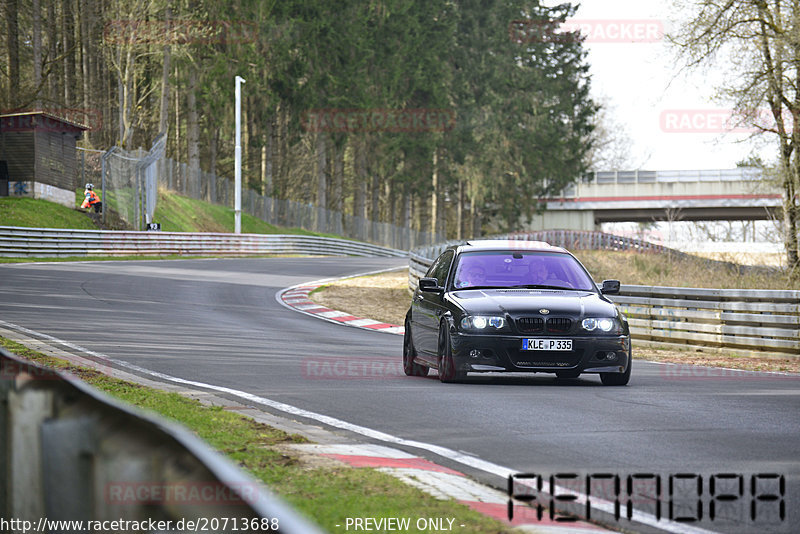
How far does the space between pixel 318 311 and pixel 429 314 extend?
1283 centimetres

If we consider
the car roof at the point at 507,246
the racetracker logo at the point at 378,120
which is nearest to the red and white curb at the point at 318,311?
the car roof at the point at 507,246

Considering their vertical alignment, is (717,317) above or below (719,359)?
above

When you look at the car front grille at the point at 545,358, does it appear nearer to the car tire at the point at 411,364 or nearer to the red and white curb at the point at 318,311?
the car tire at the point at 411,364

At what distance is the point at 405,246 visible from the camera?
270 feet

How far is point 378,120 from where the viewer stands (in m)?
71.1

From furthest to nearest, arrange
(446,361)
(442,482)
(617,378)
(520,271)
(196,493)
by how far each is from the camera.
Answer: (520,271), (617,378), (446,361), (442,482), (196,493)

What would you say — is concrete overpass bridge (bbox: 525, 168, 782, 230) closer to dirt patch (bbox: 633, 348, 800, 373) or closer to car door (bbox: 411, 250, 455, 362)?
dirt patch (bbox: 633, 348, 800, 373)

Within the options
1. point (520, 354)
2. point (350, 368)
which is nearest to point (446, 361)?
point (520, 354)

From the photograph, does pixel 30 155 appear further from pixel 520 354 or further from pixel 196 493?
pixel 196 493

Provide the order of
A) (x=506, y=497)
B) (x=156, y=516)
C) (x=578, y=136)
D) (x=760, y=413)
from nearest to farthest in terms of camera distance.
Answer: (x=156, y=516), (x=506, y=497), (x=760, y=413), (x=578, y=136)

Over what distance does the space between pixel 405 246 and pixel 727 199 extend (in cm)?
2347

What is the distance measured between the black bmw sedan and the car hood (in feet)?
0.04

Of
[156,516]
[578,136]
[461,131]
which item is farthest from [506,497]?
[578,136]

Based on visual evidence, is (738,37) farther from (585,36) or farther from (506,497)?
(585,36)
